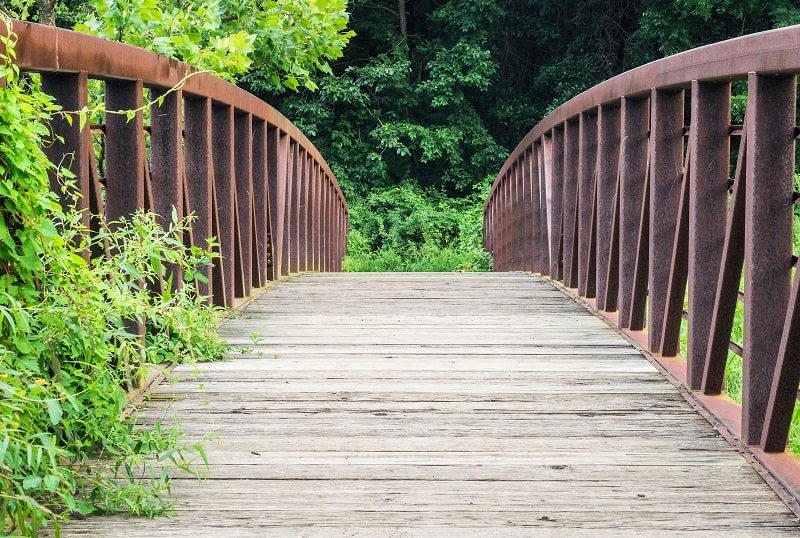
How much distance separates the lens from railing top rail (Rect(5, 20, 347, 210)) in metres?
2.36

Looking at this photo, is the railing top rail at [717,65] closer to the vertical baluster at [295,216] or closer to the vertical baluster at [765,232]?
the vertical baluster at [765,232]

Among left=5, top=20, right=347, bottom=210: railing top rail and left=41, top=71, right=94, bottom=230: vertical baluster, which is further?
left=41, top=71, right=94, bottom=230: vertical baluster

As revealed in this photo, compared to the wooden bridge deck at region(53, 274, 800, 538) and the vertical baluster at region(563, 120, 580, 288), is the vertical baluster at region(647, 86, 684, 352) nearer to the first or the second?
the wooden bridge deck at region(53, 274, 800, 538)

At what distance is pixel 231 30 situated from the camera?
6.55m

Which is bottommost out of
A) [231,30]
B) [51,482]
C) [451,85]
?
[51,482]

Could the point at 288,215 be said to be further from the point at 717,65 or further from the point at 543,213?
the point at 717,65

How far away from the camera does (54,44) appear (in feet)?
8.20

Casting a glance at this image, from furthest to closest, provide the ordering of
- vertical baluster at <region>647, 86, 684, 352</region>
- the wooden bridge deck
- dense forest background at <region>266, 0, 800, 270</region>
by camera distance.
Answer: dense forest background at <region>266, 0, 800, 270</region> < vertical baluster at <region>647, 86, 684, 352</region> < the wooden bridge deck

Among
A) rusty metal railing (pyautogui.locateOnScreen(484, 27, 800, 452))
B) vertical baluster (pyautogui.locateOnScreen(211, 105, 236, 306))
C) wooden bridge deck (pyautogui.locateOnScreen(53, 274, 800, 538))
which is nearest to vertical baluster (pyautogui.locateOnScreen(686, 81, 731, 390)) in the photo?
rusty metal railing (pyautogui.locateOnScreen(484, 27, 800, 452))

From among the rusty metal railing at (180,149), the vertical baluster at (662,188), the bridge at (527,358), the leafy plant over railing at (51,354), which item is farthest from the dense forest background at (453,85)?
the leafy plant over railing at (51,354)

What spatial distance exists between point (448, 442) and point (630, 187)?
1.85m

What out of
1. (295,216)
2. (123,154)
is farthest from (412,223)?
(123,154)

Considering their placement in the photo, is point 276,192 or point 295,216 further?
point 295,216

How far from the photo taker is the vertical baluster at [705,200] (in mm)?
3023
